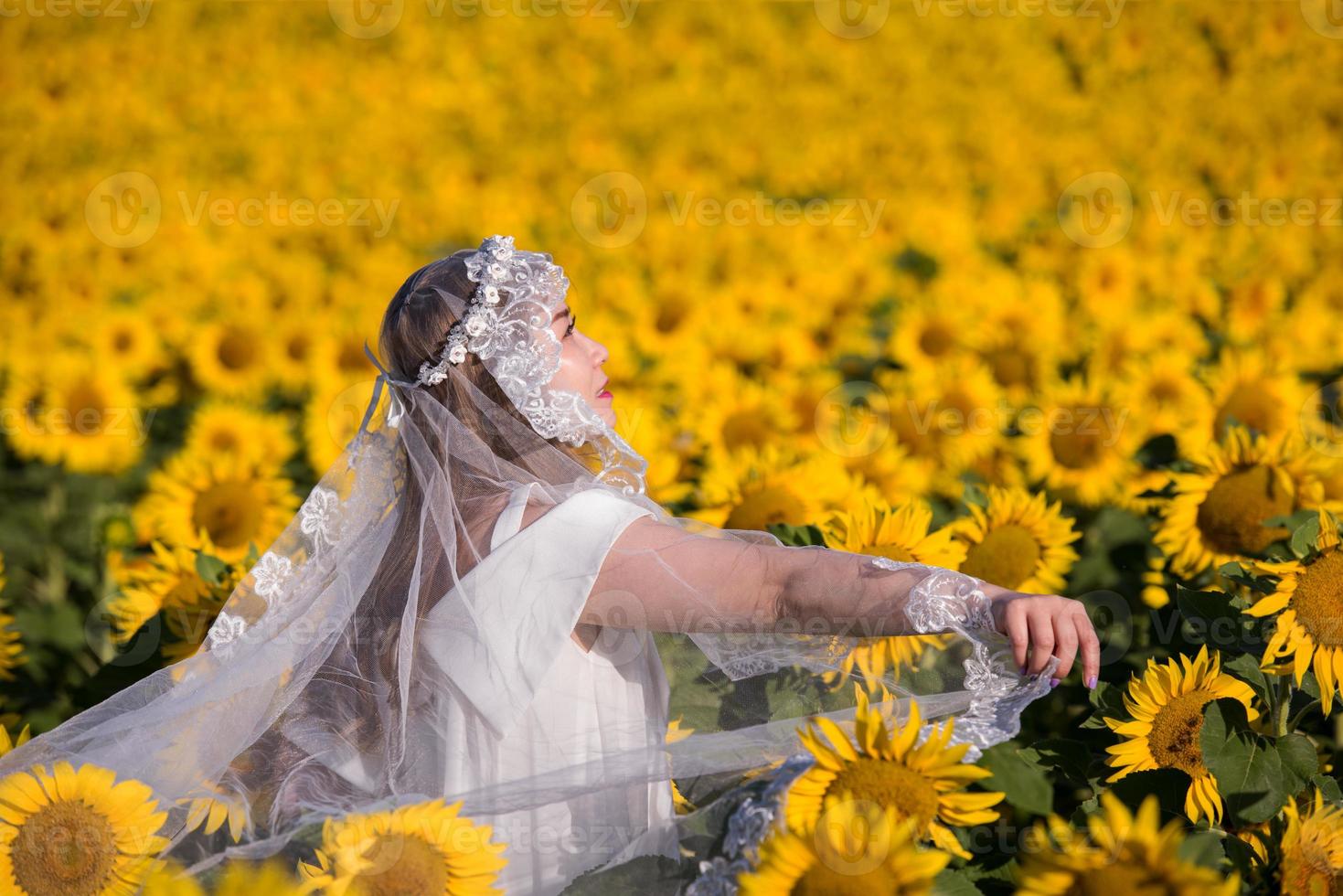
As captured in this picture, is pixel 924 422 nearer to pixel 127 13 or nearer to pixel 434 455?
pixel 434 455

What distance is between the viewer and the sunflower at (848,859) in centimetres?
164

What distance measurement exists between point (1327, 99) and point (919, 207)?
3097 millimetres

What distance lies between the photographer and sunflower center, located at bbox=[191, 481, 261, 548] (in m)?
3.87

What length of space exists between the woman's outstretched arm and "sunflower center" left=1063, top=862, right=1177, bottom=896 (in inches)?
→ 15.3

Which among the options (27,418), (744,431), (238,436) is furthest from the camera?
(27,418)

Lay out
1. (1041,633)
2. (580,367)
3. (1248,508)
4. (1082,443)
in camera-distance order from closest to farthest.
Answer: (1041,633) < (580,367) < (1248,508) < (1082,443)

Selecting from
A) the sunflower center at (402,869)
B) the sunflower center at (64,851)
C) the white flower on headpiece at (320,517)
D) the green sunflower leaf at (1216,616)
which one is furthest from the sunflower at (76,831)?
the green sunflower leaf at (1216,616)

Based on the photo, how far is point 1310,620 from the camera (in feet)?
7.36

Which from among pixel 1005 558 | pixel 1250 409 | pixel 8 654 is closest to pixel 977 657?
pixel 1005 558

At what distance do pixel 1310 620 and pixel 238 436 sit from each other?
148 inches

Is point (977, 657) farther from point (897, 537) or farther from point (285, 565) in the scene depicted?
point (285, 565)

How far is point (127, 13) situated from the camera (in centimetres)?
975

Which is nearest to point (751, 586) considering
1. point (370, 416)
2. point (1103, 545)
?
point (370, 416)

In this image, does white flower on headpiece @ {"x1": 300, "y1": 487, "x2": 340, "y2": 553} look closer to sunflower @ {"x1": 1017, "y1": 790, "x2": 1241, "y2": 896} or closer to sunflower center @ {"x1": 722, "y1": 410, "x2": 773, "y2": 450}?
sunflower @ {"x1": 1017, "y1": 790, "x2": 1241, "y2": 896}
